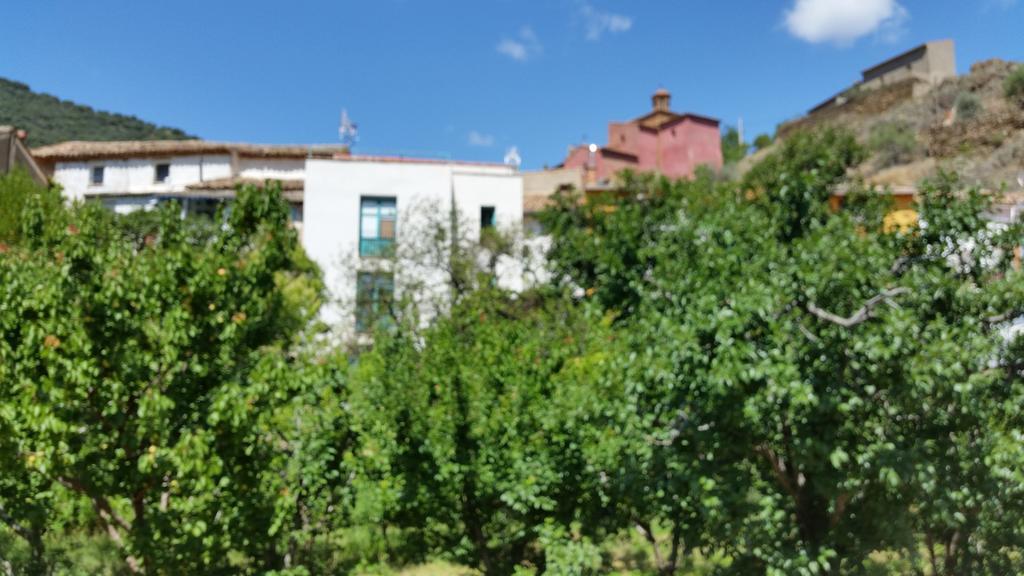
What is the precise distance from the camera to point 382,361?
31.6ft

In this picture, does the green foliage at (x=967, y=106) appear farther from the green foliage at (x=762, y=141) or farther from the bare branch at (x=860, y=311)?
the bare branch at (x=860, y=311)

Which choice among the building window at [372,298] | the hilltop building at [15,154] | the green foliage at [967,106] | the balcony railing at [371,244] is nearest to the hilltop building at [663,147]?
the green foliage at [967,106]

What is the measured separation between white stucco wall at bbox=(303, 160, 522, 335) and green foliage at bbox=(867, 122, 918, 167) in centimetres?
2441

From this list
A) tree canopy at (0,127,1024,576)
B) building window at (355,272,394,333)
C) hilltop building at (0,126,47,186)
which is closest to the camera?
tree canopy at (0,127,1024,576)

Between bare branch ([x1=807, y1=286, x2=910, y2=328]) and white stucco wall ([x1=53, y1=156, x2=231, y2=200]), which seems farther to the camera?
white stucco wall ([x1=53, y1=156, x2=231, y2=200])

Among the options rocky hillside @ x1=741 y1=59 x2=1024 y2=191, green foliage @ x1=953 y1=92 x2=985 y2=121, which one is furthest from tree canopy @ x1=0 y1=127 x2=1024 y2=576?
green foliage @ x1=953 y1=92 x2=985 y2=121

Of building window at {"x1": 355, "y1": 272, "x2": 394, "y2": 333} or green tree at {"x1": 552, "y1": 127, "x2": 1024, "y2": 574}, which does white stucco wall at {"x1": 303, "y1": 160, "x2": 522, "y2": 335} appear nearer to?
building window at {"x1": 355, "y1": 272, "x2": 394, "y2": 333}

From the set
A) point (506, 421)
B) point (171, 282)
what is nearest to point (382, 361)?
point (506, 421)

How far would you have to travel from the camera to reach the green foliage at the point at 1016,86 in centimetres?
4031

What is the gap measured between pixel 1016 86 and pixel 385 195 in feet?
112

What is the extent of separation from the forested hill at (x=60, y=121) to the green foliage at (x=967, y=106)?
159 feet

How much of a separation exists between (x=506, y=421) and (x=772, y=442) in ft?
9.88

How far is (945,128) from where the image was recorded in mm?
42000

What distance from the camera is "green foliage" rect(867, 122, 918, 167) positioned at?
41941 mm
